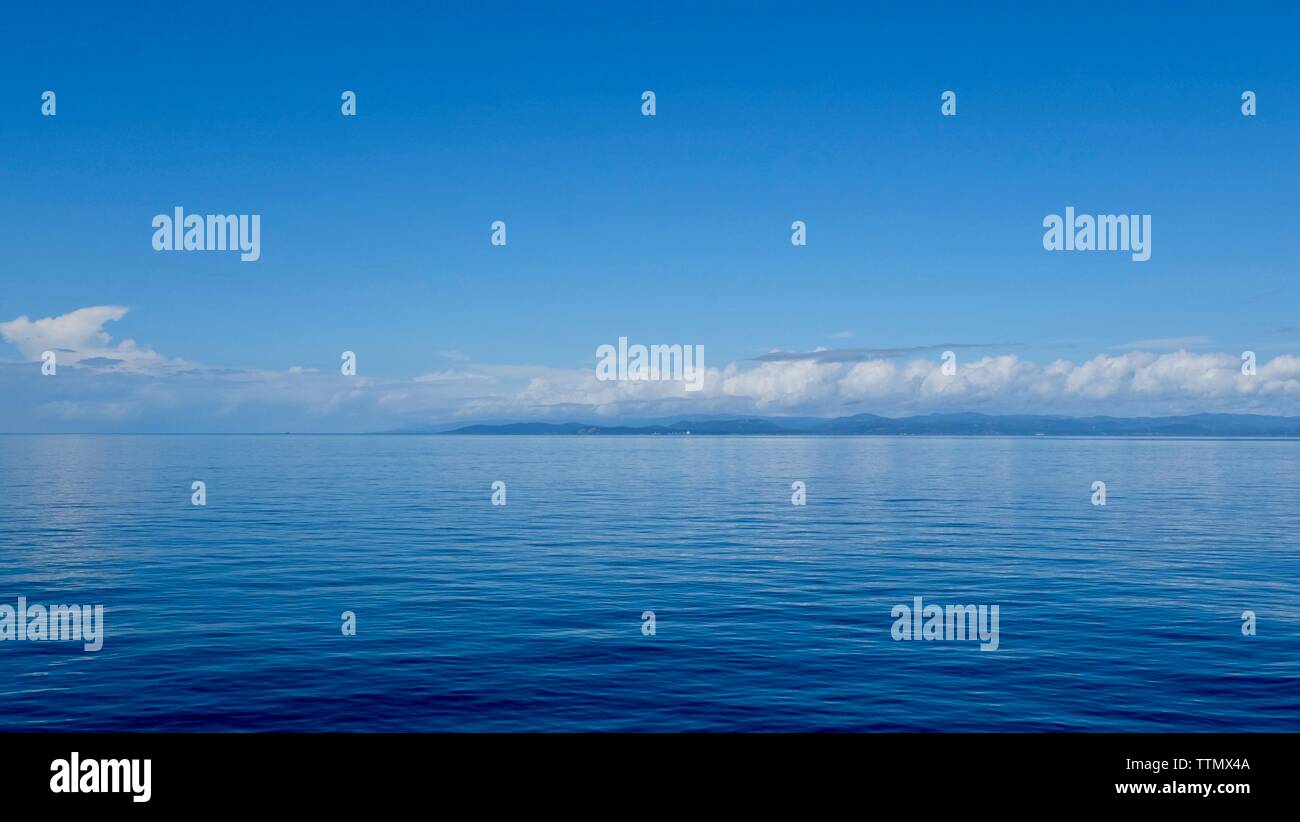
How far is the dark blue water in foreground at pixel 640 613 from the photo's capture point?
24516 millimetres

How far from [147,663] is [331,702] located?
8599 millimetres

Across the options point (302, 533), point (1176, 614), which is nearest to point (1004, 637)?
point (1176, 614)

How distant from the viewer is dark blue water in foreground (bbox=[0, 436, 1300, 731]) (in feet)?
80.4

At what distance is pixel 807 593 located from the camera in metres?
42.4

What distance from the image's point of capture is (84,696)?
2553 cm

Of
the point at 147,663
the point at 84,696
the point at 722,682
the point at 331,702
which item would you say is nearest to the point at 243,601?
the point at 147,663

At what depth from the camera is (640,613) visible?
37.6 metres
